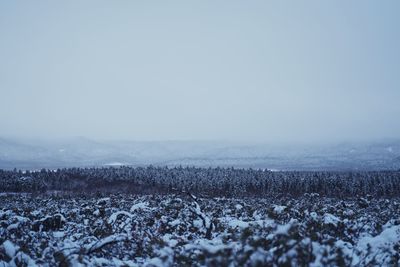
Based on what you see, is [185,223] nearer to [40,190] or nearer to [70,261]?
[70,261]

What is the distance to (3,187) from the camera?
10494 centimetres

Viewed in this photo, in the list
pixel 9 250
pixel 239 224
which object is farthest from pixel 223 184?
pixel 9 250

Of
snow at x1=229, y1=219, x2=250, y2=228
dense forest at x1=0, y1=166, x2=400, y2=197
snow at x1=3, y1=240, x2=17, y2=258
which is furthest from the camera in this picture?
dense forest at x1=0, y1=166, x2=400, y2=197

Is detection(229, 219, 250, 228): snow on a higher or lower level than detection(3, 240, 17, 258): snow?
lower

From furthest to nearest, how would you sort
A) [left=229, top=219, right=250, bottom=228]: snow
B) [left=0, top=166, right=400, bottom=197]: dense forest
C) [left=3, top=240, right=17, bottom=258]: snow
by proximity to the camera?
[left=0, top=166, right=400, bottom=197]: dense forest
[left=229, top=219, right=250, bottom=228]: snow
[left=3, top=240, right=17, bottom=258]: snow

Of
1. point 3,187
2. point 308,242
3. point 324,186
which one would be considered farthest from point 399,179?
point 3,187

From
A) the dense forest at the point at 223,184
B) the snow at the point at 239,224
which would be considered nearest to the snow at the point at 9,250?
the snow at the point at 239,224

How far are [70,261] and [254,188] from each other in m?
96.0

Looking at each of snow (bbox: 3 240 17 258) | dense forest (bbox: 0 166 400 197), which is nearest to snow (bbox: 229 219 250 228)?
snow (bbox: 3 240 17 258)

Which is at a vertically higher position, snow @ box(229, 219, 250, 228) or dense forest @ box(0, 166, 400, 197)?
snow @ box(229, 219, 250, 228)

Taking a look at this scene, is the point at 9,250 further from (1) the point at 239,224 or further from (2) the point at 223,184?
(2) the point at 223,184

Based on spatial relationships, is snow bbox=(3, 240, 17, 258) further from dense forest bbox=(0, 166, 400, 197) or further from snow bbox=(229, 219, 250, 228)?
dense forest bbox=(0, 166, 400, 197)

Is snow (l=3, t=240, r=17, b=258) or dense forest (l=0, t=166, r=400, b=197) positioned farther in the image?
dense forest (l=0, t=166, r=400, b=197)

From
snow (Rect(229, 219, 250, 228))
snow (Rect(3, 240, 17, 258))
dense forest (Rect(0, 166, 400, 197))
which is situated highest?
snow (Rect(3, 240, 17, 258))
